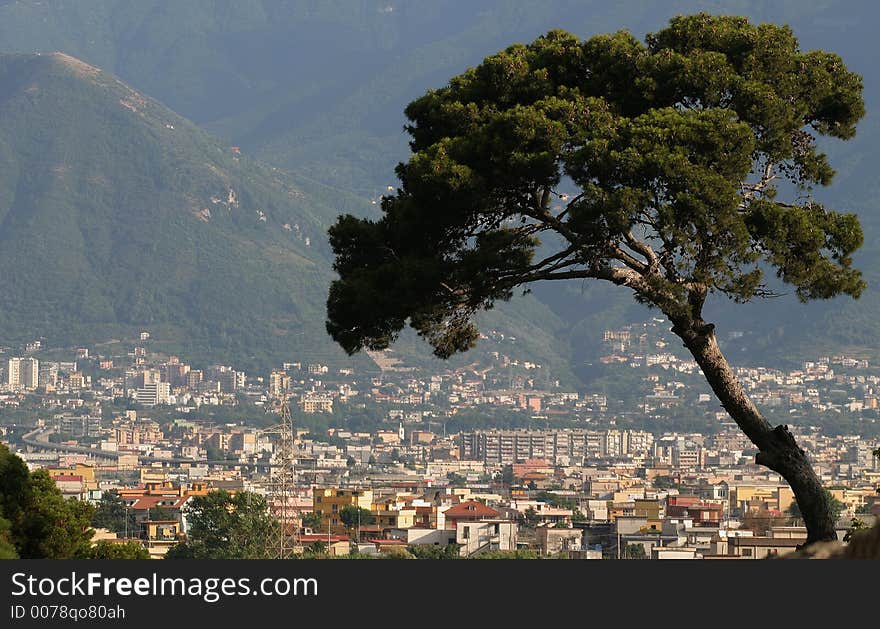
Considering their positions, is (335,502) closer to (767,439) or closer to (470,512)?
(470,512)

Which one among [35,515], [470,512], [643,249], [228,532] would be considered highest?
[470,512]

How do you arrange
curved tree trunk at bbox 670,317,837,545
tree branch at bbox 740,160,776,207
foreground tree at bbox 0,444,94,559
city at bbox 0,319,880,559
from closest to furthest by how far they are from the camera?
curved tree trunk at bbox 670,317,837,545
tree branch at bbox 740,160,776,207
foreground tree at bbox 0,444,94,559
city at bbox 0,319,880,559

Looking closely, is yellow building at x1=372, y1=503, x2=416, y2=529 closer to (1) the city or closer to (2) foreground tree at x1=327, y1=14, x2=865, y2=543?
(1) the city

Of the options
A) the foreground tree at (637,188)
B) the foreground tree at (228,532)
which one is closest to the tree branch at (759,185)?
the foreground tree at (637,188)

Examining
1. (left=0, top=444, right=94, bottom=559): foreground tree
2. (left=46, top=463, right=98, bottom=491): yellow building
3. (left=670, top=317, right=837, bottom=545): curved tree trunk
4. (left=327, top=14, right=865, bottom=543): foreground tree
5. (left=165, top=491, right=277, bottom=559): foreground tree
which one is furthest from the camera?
(left=46, top=463, right=98, bottom=491): yellow building

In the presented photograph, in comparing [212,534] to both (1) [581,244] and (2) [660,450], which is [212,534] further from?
(2) [660,450]

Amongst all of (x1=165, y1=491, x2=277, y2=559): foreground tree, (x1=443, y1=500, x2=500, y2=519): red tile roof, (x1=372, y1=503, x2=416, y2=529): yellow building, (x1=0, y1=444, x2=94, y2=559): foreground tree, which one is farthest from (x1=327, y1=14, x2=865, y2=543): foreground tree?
(x1=443, y1=500, x2=500, y2=519): red tile roof

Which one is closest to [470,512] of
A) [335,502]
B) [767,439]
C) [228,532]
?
[335,502]
